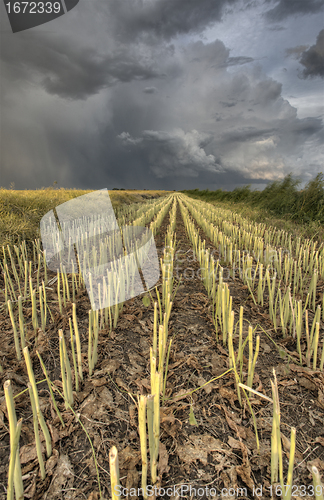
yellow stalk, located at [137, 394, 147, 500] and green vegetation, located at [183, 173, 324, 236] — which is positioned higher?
green vegetation, located at [183, 173, 324, 236]

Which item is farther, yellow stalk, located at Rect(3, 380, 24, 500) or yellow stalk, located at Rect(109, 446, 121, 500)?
yellow stalk, located at Rect(3, 380, 24, 500)

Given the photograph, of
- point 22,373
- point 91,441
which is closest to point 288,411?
point 91,441

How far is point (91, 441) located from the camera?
1.28 m

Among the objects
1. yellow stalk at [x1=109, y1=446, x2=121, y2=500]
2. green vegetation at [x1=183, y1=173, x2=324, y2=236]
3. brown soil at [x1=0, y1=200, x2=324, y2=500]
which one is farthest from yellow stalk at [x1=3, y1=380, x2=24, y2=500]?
green vegetation at [x1=183, y1=173, x2=324, y2=236]

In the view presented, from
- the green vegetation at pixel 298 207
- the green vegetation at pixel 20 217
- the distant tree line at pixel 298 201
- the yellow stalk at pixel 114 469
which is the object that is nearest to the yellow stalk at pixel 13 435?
the yellow stalk at pixel 114 469

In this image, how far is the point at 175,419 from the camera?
1406mm

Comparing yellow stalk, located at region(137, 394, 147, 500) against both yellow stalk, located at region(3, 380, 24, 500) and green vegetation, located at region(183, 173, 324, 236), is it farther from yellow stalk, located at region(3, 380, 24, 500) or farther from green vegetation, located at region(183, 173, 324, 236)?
green vegetation, located at region(183, 173, 324, 236)

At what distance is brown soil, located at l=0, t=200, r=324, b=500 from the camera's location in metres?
1.13

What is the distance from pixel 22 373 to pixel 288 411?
5.97 ft

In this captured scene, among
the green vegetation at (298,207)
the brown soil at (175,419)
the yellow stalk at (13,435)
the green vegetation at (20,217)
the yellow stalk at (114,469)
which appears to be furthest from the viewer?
the green vegetation at (298,207)

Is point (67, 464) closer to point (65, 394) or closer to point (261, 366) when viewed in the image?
point (65, 394)

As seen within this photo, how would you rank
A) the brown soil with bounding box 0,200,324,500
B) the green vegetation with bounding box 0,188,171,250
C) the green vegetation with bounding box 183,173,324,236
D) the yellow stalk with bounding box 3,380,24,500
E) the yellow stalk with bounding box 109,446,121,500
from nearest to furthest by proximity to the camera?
the yellow stalk with bounding box 109,446,121,500, the yellow stalk with bounding box 3,380,24,500, the brown soil with bounding box 0,200,324,500, the green vegetation with bounding box 0,188,171,250, the green vegetation with bounding box 183,173,324,236

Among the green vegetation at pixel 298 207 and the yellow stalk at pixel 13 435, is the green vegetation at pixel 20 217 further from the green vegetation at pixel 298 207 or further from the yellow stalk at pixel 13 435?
the green vegetation at pixel 298 207

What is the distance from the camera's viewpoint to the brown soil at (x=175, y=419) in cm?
113
